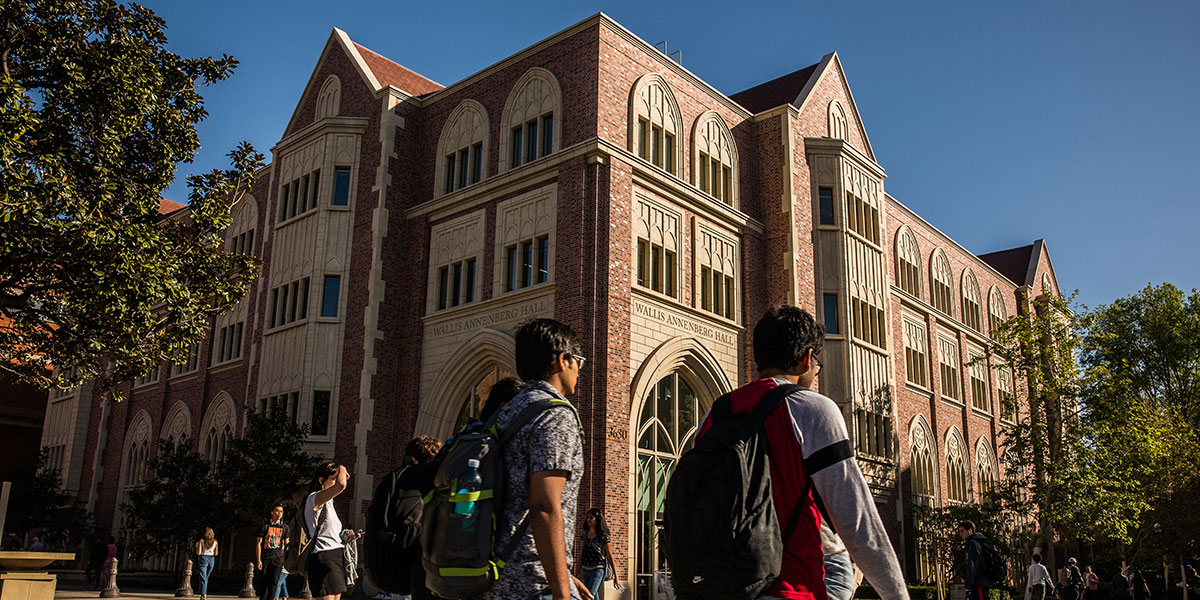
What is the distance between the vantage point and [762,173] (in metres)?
26.4

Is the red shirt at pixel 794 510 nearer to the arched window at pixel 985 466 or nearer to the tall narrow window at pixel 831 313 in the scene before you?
the tall narrow window at pixel 831 313

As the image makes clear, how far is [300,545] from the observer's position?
8898 mm

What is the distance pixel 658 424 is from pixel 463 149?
9113mm

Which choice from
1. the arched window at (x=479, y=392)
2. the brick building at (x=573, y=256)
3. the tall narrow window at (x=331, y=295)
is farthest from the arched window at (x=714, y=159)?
the tall narrow window at (x=331, y=295)

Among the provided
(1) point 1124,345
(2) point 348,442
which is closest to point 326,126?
(2) point 348,442

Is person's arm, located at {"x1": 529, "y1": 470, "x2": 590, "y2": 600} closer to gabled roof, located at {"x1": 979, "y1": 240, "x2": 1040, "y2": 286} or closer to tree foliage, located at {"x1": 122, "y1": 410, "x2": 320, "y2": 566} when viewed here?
tree foliage, located at {"x1": 122, "y1": 410, "x2": 320, "y2": 566}

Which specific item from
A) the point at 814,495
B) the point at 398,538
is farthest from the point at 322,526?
the point at 814,495

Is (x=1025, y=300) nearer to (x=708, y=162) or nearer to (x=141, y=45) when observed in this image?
(x=708, y=162)

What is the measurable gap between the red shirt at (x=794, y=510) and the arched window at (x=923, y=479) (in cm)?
2840

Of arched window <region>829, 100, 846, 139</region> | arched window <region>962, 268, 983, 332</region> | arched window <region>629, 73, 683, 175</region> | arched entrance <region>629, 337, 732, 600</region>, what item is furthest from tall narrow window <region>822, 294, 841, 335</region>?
arched window <region>962, 268, 983, 332</region>

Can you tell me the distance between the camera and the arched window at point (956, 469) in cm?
3425

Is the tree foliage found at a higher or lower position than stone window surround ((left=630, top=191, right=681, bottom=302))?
lower

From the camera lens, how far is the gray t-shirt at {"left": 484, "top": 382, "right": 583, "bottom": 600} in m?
3.61

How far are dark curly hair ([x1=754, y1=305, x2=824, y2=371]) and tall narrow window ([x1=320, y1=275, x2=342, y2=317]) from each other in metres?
22.7
